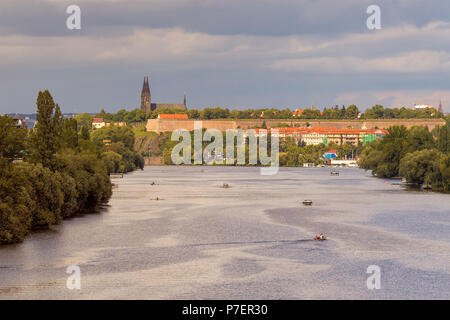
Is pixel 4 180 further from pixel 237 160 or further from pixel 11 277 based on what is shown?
pixel 237 160

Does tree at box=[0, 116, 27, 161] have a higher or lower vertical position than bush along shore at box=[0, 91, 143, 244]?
higher

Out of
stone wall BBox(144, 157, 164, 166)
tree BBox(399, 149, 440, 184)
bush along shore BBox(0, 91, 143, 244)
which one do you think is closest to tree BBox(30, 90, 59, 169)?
bush along shore BBox(0, 91, 143, 244)

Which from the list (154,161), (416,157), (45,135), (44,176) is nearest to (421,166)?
(416,157)

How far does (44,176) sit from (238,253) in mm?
11772

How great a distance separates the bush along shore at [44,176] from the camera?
113ft

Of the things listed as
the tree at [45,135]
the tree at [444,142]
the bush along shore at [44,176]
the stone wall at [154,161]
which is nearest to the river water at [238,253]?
the bush along shore at [44,176]

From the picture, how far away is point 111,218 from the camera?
48438 millimetres

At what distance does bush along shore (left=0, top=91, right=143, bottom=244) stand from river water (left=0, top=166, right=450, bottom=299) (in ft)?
3.46

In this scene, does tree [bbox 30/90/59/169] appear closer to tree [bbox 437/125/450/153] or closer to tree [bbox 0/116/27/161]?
tree [bbox 0/116/27/161]

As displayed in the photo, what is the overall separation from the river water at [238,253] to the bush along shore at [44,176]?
1055mm

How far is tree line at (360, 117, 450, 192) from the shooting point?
231 feet

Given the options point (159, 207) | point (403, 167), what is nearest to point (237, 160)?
point (403, 167)

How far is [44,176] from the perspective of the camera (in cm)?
3991
